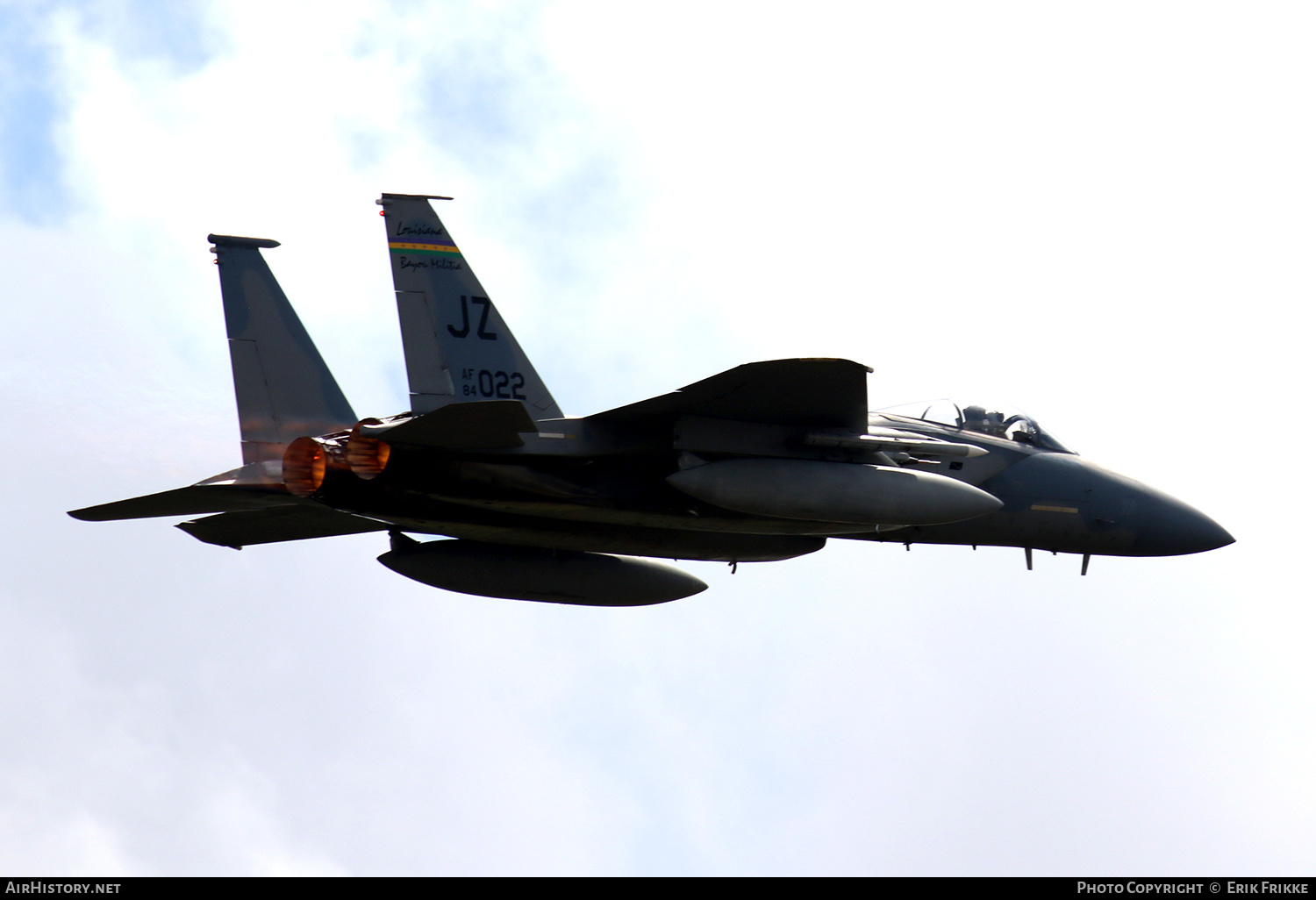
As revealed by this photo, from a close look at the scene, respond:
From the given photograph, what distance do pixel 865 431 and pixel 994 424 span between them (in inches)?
115

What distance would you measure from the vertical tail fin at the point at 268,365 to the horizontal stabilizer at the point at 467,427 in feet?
7.90

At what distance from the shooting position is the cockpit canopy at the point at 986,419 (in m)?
15.8

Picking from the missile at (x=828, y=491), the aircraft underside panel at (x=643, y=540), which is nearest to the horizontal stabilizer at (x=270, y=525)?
the aircraft underside panel at (x=643, y=540)

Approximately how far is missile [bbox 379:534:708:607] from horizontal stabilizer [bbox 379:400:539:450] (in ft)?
10.9

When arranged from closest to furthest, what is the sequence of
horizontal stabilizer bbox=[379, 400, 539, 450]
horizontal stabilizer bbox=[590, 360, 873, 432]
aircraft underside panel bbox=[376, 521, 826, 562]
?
horizontal stabilizer bbox=[379, 400, 539, 450]
horizontal stabilizer bbox=[590, 360, 873, 432]
aircraft underside panel bbox=[376, 521, 826, 562]

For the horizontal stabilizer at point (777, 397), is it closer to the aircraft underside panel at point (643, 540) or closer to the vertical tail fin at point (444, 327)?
the aircraft underside panel at point (643, 540)

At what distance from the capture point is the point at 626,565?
52.3ft

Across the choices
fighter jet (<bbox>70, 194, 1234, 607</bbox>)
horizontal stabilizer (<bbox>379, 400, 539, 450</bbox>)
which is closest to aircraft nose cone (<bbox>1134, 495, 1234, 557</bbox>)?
fighter jet (<bbox>70, 194, 1234, 607</bbox>)

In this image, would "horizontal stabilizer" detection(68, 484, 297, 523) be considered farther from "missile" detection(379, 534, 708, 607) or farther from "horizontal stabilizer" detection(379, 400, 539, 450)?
"missile" detection(379, 534, 708, 607)

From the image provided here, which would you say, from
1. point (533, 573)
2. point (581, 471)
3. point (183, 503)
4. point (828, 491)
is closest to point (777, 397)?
point (828, 491)

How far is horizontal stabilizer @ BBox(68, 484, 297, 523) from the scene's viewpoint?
42.8ft
